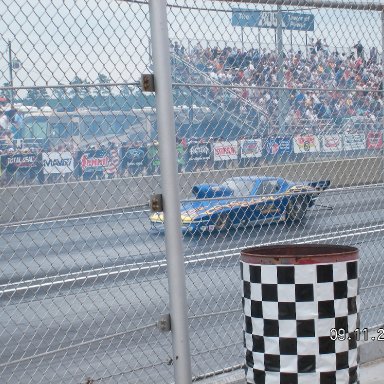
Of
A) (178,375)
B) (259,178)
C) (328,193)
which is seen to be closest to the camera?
(178,375)

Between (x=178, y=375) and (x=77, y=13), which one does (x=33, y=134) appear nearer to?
(x=77, y=13)

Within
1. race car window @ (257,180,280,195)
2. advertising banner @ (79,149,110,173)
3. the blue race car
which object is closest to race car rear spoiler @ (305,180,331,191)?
the blue race car

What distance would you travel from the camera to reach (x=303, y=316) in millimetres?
3762

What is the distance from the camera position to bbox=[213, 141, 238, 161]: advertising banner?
196 inches

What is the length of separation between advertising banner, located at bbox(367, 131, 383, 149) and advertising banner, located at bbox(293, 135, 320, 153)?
59cm

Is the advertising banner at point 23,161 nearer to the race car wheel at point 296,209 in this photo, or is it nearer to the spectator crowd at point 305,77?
the spectator crowd at point 305,77

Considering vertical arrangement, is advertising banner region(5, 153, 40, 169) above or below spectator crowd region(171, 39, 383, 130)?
below

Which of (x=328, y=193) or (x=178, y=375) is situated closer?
(x=178, y=375)

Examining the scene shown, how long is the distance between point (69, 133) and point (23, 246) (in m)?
0.55

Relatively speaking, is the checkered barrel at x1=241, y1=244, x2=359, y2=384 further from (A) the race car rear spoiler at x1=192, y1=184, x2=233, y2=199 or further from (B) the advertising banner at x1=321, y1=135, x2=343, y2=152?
(B) the advertising banner at x1=321, y1=135, x2=343, y2=152

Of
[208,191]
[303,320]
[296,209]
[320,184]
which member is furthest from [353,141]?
[303,320]

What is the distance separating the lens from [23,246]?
13.4 ft

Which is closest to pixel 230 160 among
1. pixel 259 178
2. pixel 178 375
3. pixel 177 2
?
pixel 259 178

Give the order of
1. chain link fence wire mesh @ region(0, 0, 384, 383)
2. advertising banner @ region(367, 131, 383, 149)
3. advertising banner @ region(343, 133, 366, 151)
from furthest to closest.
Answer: advertising banner @ region(367, 131, 383, 149)
advertising banner @ region(343, 133, 366, 151)
chain link fence wire mesh @ region(0, 0, 384, 383)
